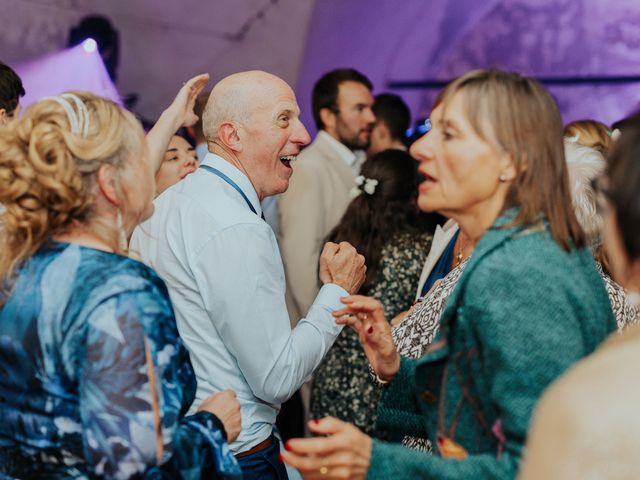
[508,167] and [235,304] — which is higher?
[508,167]

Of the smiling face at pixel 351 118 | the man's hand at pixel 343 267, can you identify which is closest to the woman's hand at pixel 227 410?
the man's hand at pixel 343 267

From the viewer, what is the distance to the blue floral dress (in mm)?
1591

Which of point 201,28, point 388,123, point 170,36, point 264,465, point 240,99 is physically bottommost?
point 264,465

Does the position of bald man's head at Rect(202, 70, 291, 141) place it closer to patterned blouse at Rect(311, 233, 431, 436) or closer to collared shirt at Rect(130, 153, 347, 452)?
collared shirt at Rect(130, 153, 347, 452)

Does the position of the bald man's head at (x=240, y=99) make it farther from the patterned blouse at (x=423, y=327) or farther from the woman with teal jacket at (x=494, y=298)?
the woman with teal jacket at (x=494, y=298)

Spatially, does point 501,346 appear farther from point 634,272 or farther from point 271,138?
point 271,138

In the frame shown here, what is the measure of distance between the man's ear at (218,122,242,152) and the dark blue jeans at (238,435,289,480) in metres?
0.79

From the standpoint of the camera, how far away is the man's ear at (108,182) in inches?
66.7

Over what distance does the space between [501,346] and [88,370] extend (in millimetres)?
710

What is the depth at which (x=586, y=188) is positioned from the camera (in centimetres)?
249

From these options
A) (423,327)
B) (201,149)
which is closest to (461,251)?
(423,327)

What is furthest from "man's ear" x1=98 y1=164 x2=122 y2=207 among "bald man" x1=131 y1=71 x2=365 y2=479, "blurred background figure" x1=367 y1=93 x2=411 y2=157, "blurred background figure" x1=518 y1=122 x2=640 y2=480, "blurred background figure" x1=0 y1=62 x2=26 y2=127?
"blurred background figure" x1=367 y1=93 x2=411 y2=157

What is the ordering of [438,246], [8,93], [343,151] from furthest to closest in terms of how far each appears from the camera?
[343,151], [438,246], [8,93]

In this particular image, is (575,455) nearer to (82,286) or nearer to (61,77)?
(82,286)
